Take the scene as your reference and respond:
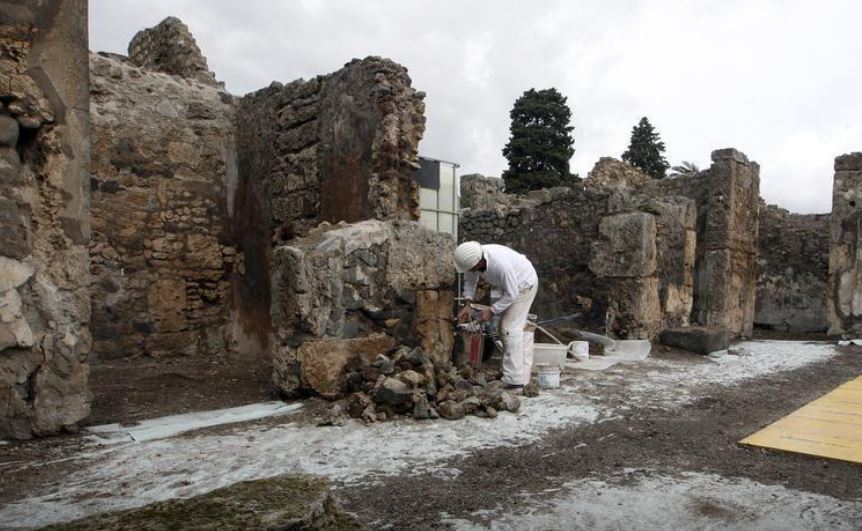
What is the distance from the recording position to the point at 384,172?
5.65m

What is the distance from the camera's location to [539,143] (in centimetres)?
2595

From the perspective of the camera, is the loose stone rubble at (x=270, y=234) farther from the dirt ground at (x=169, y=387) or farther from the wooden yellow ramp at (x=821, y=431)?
the wooden yellow ramp at (x=821, y=431)

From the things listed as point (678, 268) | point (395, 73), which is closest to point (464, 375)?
point (395, 73)

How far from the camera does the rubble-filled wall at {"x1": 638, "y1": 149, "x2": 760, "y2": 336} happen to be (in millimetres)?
→ 9109

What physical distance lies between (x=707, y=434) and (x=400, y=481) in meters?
2.04

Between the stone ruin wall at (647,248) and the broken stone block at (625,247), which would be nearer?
the broken stone block at (625,247)

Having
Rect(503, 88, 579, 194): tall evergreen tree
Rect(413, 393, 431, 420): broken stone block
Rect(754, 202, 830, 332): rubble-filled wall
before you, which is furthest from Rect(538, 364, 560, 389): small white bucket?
Rect(503, 88, 579, 194): tall evergreen tree

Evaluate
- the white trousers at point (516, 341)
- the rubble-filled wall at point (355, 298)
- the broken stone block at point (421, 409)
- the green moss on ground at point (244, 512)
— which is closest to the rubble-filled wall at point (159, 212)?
the rubble-filled wall at point (355, 298)

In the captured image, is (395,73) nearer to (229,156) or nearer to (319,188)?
(319,188)

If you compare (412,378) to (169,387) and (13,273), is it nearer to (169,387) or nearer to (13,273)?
(169,387)

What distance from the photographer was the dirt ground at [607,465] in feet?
8.41

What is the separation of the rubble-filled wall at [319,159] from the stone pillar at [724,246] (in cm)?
530

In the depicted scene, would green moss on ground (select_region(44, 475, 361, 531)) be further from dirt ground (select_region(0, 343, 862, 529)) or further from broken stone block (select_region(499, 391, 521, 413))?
broken stone block (select_region(499, 391, 521, 413))

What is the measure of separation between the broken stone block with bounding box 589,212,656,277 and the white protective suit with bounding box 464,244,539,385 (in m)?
3.09
